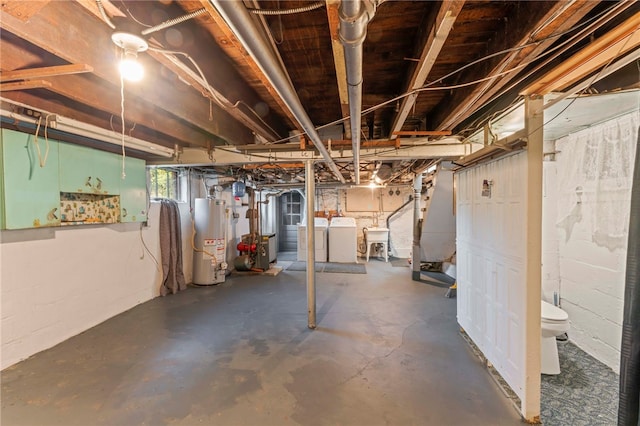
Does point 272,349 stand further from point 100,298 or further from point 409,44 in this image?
point 409,44

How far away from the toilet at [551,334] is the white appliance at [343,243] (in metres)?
4.33

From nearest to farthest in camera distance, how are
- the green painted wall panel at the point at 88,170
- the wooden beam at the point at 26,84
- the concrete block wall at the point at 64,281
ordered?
the wooden beam at the point at 26,84 → the concrete block wall at the point at 64,281 → the green painted wall panel at the point at 88,170

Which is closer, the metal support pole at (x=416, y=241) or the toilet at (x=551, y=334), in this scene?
the toilet at (x=551, y=334)

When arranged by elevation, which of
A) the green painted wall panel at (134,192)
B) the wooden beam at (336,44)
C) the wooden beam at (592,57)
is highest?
the wooden beam at (592,57)

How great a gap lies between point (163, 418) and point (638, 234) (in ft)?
8.46

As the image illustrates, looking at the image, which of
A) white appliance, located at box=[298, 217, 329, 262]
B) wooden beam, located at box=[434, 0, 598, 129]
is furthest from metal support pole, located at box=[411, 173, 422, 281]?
wooden beam, located at box=[434, 0, 598, 129]

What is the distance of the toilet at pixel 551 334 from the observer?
1.85 m

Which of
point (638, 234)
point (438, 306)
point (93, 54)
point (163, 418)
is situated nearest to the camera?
point (638, 234)

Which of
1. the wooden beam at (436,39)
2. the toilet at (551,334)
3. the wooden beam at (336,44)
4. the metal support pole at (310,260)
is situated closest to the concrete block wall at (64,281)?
the metal support pole at (310,260)

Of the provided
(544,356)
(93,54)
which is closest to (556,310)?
(544,356)

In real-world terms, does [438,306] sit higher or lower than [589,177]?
lower

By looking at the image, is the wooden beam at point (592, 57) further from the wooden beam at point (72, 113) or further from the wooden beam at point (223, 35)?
the wooden beam at point (72, 113)

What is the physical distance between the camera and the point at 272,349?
2.33 meters

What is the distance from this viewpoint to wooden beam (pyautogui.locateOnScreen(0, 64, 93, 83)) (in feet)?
4.30
